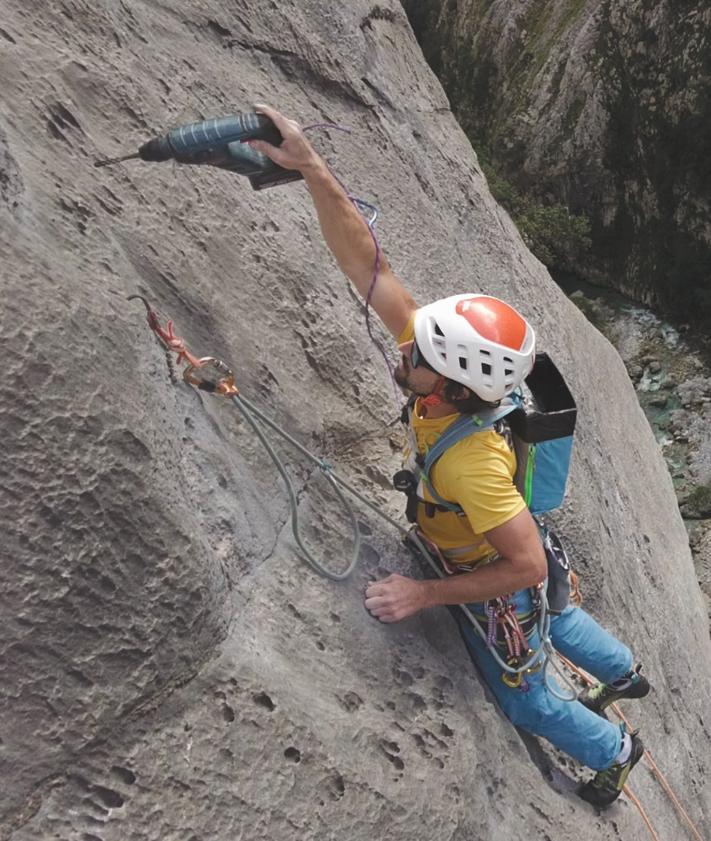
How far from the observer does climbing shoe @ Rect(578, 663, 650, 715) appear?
3926 mm

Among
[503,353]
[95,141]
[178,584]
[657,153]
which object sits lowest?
[657,153]

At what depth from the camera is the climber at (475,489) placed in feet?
9.14

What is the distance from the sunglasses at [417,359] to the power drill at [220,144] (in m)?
0.92

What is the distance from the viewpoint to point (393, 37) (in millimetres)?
6328

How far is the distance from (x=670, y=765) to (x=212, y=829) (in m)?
3.77

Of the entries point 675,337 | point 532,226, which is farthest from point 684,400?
point 532,226

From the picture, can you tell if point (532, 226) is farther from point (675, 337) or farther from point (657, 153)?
point (675, 337)

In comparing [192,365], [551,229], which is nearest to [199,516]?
[192,365]

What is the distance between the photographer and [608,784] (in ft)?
12.4

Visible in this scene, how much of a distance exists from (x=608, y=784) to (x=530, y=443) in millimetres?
1902

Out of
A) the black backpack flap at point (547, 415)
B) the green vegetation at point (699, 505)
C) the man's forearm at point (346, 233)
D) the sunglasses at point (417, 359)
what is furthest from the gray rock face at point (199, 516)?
the green vegetation at point (699, 505)

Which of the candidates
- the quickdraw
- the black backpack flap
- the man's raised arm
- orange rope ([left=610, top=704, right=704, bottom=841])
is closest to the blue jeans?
the black backpack flap

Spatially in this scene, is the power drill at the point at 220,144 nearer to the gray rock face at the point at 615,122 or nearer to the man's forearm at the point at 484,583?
the man's forearm at the point at 484,583

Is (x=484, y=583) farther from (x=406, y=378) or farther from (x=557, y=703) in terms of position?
(x=557, y=703)
